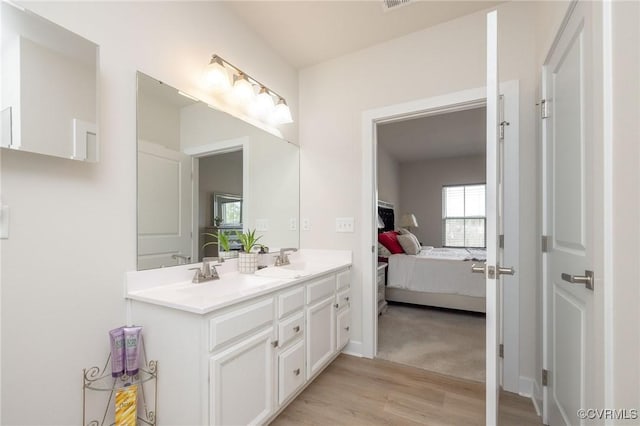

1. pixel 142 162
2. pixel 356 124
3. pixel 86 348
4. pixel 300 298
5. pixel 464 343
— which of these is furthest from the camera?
pixel 464 343

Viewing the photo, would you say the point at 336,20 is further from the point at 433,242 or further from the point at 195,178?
the point at 433,242

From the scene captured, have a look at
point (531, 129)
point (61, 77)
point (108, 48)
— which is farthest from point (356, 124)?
point (61, 77)

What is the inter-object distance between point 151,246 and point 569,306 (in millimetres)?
2066

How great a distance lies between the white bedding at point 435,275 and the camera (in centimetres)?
335

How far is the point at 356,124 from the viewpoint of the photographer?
245cm

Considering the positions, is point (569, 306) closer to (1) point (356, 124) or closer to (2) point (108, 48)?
(1) point (356, 124)

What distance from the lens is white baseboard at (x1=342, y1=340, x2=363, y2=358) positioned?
2383 millimetres

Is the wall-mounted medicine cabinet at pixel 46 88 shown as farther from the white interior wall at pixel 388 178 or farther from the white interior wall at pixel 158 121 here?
the white interior wall at pixel 388 178

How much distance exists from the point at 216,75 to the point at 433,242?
6.16 meters

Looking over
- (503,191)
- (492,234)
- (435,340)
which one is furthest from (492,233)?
(435,340)

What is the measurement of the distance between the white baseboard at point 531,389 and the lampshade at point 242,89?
9.19ft

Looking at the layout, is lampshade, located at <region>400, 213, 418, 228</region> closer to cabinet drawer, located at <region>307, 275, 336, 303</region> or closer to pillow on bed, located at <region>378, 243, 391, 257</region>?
pillow on bed, located at <region>378, 243, 391, 257</region>

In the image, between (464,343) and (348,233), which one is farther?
(464,343)

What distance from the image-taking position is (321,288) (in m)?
1.96
